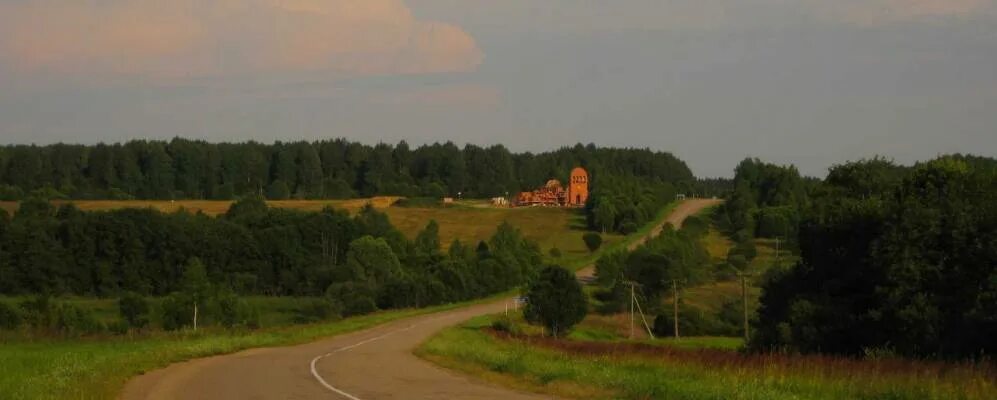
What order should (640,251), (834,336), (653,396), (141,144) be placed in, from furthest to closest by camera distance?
1. (141,144)
2. (640,251)
3. (834,336)
4. (653,396)

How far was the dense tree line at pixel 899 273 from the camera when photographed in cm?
3441

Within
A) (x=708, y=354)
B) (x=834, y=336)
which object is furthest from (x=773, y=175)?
(x=708, y=354)

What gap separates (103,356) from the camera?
33125 millimetres

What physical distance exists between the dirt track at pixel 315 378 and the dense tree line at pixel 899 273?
1285 cm

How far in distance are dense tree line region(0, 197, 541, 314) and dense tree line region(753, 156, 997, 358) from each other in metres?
49.8

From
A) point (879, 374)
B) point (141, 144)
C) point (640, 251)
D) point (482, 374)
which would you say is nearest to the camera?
point (879, 374)

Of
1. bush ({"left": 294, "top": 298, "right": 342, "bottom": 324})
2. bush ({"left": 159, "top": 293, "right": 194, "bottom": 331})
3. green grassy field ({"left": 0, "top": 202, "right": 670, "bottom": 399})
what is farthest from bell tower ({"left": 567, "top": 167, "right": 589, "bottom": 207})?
bush ({"left": 159, "top": 293, "right": 194, "bottom": 331})

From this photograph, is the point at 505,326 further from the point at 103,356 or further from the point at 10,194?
the point at 10,194

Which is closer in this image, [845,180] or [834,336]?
[834,336]

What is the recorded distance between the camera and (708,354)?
2744 cm

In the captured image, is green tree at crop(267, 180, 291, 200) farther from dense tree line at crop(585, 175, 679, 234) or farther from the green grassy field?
the green grassy field

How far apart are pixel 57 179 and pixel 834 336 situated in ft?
547

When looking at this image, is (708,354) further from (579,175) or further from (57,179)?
(57,179)

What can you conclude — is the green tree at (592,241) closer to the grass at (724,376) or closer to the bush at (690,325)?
the bush at (690,325)
